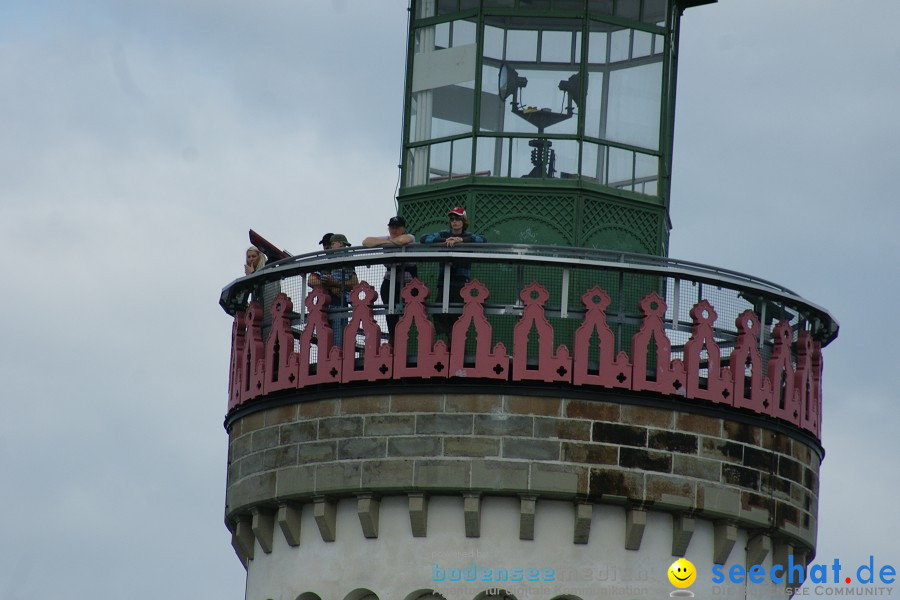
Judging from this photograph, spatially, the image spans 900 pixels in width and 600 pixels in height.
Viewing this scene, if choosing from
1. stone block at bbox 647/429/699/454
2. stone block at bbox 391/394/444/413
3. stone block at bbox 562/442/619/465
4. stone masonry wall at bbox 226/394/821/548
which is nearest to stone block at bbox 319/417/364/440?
stone masonry wall at bbox 226/394/821/548

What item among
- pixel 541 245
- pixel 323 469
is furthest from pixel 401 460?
pixel 541 245

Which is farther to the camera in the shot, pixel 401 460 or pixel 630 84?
pixel 630 84

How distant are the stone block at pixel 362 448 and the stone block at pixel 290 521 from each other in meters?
1.16

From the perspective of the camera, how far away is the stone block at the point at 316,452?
32.7m

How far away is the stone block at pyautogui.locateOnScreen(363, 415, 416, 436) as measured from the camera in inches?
1267

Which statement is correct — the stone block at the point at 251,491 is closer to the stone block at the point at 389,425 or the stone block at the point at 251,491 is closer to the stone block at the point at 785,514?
the stone block at the point at 389,425

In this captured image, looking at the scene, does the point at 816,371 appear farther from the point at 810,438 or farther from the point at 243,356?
the point at 243,356

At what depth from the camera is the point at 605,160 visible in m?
34.9

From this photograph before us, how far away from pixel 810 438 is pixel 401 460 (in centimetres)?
560

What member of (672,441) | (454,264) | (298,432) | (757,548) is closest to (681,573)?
(757,548)

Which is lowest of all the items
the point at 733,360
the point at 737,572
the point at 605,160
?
the point at 737,572

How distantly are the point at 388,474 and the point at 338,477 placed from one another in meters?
0.72

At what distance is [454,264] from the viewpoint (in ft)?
108

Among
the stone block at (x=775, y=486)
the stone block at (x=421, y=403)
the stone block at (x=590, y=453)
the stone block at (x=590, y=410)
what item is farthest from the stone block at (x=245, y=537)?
the stone block at (x=775, y=486)
